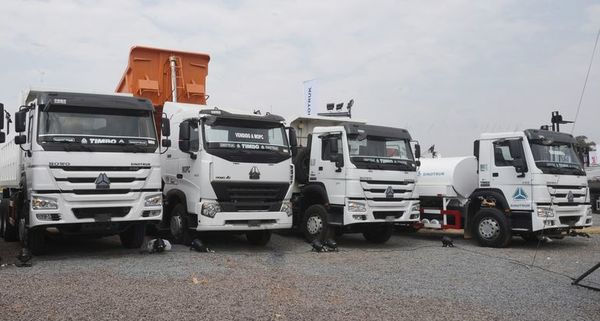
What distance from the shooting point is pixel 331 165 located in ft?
39.9

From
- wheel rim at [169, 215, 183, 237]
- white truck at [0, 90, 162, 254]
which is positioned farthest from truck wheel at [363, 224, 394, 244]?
white truck at [0, 90, 162, 254]

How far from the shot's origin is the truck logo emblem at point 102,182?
9320 millimetres

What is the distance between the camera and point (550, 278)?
8656 millimetres

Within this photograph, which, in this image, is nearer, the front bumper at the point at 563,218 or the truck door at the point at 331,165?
the truck door at the point at 331,165

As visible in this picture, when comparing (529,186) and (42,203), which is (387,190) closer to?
(529,186)

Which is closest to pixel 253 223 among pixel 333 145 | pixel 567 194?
pixel 333 145

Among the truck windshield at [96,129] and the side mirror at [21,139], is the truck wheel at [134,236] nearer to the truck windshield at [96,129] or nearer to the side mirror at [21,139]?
the truck windshield at [96,129]

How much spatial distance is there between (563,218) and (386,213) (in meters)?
3.98

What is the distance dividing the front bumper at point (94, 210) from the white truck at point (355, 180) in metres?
3.38

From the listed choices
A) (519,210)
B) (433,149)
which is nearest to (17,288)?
(519,210)

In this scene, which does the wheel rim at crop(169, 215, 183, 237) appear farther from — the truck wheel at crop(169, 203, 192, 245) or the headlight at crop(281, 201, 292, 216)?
the headlight at crop(281, 201, 292, 216)

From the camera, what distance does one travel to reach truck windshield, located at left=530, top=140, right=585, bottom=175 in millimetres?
12204

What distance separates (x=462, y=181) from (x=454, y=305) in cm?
809

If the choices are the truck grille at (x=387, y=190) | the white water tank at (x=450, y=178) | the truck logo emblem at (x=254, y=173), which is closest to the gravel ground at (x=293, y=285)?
the truck grille at (x=387, y=190)
